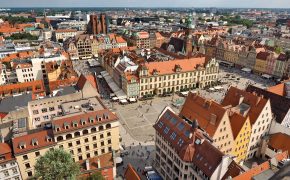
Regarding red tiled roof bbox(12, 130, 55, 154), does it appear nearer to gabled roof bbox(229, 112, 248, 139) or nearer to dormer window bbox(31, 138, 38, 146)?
dormer window bbox(31, 138, 38, 146)

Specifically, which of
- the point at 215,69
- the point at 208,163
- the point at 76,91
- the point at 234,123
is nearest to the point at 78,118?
the point at 76,91

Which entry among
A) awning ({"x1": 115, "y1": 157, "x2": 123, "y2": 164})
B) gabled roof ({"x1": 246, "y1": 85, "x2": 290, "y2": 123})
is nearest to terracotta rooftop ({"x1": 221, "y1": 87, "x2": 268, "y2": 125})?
gabled roof ({"x1": 246, "y1": 85, "x2": 290, "y2": 123})

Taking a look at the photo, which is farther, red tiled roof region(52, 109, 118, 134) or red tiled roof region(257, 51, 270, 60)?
red tiled roof region(257, 51, 270, 60)

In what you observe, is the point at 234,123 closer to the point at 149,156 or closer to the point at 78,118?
the point at 149,156

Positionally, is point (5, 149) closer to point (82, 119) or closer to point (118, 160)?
point (82, 119)

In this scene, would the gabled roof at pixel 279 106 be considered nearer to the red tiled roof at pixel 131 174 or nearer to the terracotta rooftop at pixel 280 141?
the terracotta rooftop at pixel 280 141

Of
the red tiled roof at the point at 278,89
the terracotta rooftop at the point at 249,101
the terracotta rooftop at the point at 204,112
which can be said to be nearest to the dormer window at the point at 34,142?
the terracotta rooftop at the point at 204,112
